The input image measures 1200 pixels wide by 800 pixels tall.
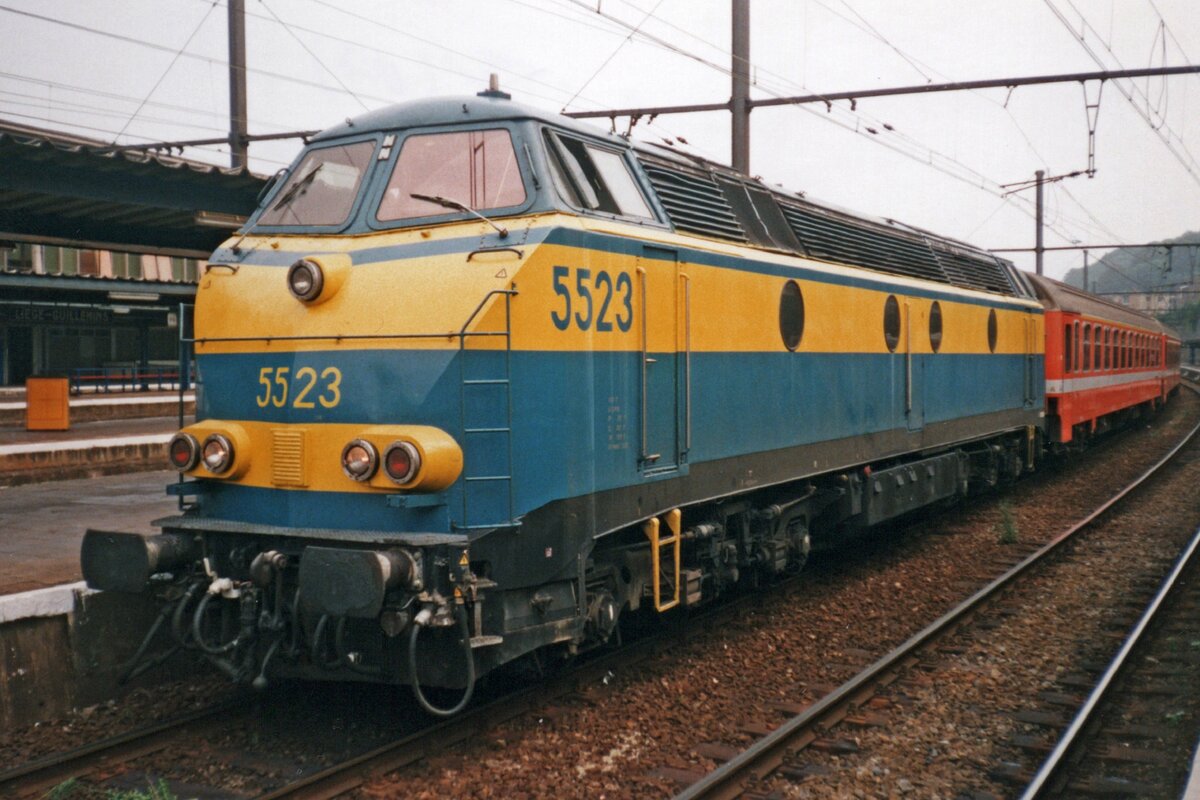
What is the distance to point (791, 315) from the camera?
934 cm

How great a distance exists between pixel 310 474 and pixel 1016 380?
1353 centimetres

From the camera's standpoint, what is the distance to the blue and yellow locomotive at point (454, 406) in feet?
19.3

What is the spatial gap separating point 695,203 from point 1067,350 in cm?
1394

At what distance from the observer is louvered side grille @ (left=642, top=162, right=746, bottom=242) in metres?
7.83

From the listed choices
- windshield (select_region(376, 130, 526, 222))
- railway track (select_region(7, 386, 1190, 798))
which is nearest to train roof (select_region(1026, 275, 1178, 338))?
railway track (select_region(7, 386, 1190, 798))

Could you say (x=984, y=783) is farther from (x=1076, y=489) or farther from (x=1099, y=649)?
(x=1076, y=489)

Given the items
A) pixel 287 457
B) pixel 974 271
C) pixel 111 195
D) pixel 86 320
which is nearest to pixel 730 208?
pixel 287 457

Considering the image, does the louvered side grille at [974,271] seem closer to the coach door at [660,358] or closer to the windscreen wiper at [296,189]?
the coach door at [660,358]

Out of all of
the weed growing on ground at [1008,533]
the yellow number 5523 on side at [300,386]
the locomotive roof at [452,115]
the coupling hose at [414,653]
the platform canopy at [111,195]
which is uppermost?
the platform canopy at [111,195]

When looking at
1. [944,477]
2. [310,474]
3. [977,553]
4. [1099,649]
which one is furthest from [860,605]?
[310,474]

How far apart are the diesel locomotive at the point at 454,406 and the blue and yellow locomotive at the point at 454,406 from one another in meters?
0.02

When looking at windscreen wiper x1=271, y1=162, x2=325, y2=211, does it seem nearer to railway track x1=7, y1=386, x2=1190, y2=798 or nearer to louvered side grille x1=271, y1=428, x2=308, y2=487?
louvered side grille x1=271, y1=428, x2=308, y2=487

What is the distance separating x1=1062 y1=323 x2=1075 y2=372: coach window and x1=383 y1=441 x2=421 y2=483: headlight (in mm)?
16690

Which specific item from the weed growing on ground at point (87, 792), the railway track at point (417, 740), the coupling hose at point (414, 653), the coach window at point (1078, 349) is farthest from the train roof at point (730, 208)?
the coach window at point (1078, 349)
